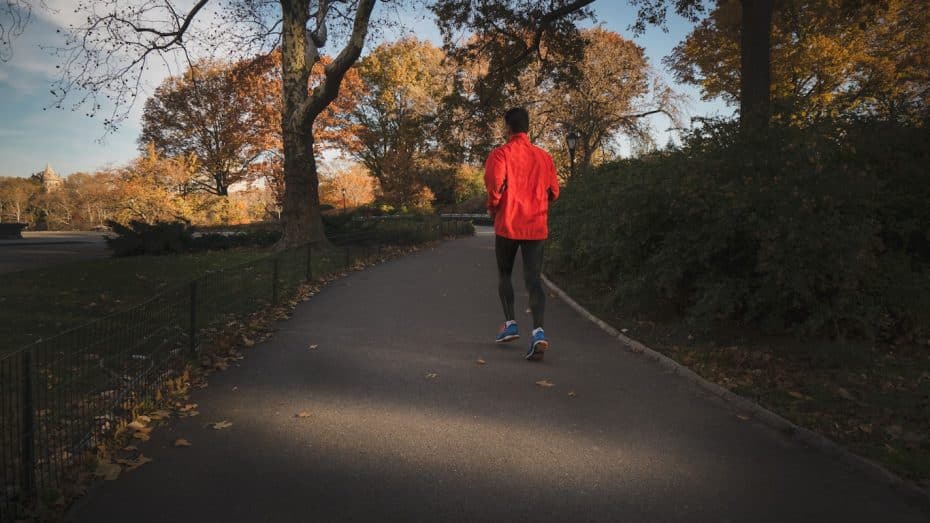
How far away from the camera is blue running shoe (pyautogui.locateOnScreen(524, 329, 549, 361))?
598 cm

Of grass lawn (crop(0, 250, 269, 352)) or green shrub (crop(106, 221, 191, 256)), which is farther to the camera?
green shrub (crop(106, 221, 191, 256))

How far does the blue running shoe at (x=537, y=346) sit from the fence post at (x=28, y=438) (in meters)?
4.07

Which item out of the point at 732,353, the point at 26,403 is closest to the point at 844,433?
the point at 732,353

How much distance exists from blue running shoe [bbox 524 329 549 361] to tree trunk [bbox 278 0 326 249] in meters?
12.1

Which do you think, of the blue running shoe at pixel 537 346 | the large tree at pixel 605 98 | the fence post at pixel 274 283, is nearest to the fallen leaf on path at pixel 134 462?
the blue running shoe at pixel 537 346

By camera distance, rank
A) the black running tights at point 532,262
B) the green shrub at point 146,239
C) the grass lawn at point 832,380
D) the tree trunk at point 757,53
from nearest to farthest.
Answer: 1. the grass lawn at point 832,380
2. the black running tights at point 532,262
3. the tree trunk at point 757,53
4. the green shrub at point 146,239

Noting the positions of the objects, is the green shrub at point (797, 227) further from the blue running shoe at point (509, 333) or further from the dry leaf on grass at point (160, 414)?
the dry leaf on grass at point (160, 414)

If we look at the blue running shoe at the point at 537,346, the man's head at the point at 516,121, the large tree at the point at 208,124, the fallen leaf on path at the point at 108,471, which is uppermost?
the large tree at the point at 208,124

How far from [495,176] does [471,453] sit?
2.75m

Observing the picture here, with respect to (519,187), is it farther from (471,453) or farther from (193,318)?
(193,318)

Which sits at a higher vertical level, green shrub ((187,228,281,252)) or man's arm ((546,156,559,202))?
man's arm ((546,156,559,202))

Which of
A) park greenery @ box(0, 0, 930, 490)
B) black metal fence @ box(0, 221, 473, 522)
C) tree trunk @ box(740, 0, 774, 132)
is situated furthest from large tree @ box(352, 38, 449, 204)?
black metal fence @ box(0, 221, 473, 522)

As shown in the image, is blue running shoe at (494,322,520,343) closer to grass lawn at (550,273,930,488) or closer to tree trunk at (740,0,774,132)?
grass lawn at (550,273,930,488)

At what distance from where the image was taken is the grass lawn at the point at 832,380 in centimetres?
393
